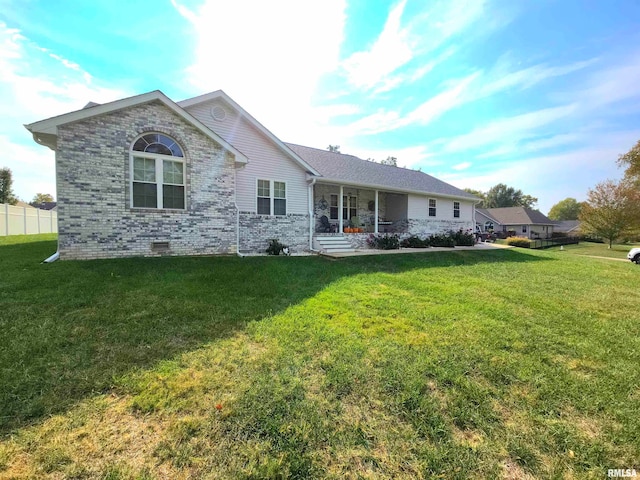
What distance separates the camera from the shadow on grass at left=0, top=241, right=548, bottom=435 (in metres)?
2.64

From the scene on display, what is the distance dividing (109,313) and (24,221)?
868 inches

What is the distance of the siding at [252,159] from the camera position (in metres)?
11.3

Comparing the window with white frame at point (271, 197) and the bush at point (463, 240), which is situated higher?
the window with white frame at point (271, 197)

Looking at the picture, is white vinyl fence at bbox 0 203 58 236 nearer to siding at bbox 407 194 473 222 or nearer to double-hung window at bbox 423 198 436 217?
siding at bbox 407 194 473 222

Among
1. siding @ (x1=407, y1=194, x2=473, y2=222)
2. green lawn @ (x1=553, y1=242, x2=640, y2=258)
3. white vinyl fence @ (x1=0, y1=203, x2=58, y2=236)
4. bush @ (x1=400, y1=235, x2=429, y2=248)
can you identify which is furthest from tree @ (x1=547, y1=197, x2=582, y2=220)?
white vinyl fence @ (x1=0, y1=203, x2=58, y2=236)

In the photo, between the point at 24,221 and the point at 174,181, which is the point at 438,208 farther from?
the point at 24,221

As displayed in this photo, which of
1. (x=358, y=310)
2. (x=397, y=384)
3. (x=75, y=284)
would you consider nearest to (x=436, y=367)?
(x=397, y=384)

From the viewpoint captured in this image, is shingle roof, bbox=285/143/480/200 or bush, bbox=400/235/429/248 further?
bush, bbox=400/235/429/248

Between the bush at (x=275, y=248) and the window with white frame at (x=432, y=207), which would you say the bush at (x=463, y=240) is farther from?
the bush at (x=275, y=248)

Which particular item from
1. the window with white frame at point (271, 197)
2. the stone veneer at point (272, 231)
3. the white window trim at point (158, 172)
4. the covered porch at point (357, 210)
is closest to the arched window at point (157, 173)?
the white window trim at point (158, 172)

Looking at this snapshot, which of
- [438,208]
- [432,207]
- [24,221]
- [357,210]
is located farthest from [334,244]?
[24,221]

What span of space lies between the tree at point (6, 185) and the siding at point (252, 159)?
129 ft

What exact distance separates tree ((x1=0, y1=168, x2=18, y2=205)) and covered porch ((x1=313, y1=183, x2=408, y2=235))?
41.4 meters

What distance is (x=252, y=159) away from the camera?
38.5 feet
